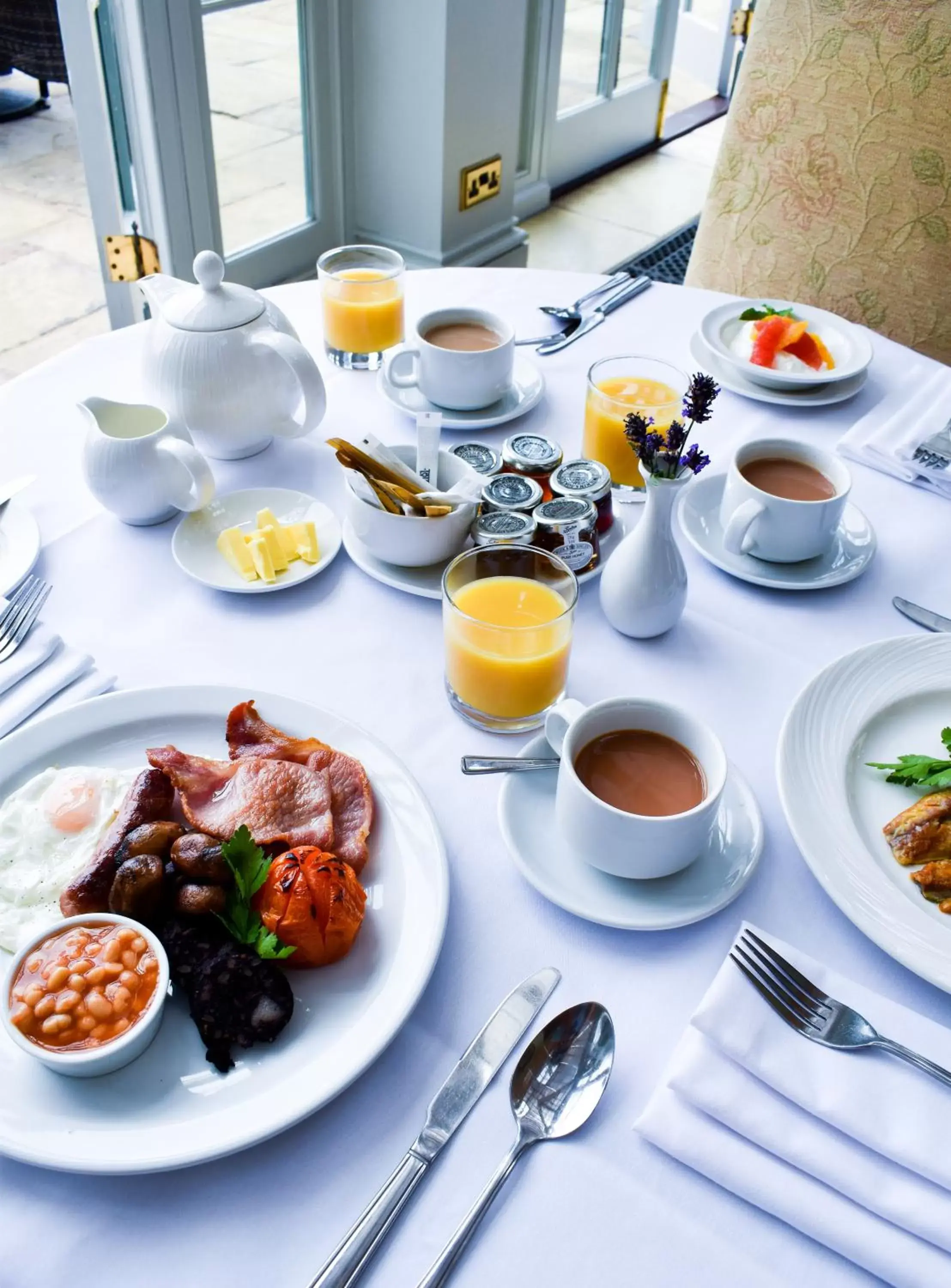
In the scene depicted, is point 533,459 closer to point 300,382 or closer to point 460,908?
point 300,382

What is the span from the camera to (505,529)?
102cm

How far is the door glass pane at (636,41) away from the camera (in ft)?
12.6

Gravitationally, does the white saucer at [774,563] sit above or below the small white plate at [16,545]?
below

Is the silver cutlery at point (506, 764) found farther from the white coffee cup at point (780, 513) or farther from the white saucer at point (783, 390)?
the white saucer at point (783, 390)

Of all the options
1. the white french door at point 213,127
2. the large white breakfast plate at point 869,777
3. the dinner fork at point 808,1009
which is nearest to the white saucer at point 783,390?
the large white breakfast plate at point 869,777

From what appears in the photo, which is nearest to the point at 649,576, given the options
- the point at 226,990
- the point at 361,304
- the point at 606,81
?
the point at 226,990

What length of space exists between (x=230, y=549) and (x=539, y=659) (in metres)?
0.38

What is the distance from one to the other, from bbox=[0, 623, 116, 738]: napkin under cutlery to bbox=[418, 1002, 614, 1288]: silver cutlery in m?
0.50

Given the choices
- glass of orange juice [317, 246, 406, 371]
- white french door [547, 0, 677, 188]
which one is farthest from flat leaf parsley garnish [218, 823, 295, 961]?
white french door [547, 0, 677, 188]

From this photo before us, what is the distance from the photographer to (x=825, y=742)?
2.91ft

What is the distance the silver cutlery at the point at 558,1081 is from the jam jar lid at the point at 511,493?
52cm

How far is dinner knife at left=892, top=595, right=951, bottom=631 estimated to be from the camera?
1.04 meters

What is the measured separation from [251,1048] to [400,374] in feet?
2.94

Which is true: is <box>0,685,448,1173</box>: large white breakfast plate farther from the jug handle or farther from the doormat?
the doormat
